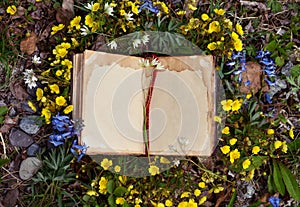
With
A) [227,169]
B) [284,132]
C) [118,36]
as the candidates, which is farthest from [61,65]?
[284,132]

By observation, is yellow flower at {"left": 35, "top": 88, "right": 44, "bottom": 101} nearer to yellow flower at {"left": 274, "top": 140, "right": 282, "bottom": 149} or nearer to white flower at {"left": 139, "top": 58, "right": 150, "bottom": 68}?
white flower at {"left": 139, "top": 58, "right": 150, "bottom": 68}

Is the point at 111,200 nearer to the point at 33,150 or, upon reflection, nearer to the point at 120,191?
the point at 120,191

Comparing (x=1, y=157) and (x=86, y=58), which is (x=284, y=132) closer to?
(x=86, y=58)

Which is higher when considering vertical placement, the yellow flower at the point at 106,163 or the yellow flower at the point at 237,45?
the yellow flower at the point at 237,45

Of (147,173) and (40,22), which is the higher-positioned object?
(40,22)

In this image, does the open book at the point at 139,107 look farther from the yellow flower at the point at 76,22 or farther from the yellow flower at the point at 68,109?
the yellow flower at the point at 76,22

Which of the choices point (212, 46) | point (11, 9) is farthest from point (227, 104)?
point (11, 9)

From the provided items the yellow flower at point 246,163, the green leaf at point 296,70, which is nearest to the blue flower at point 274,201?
the yellow flower at point 246,163
